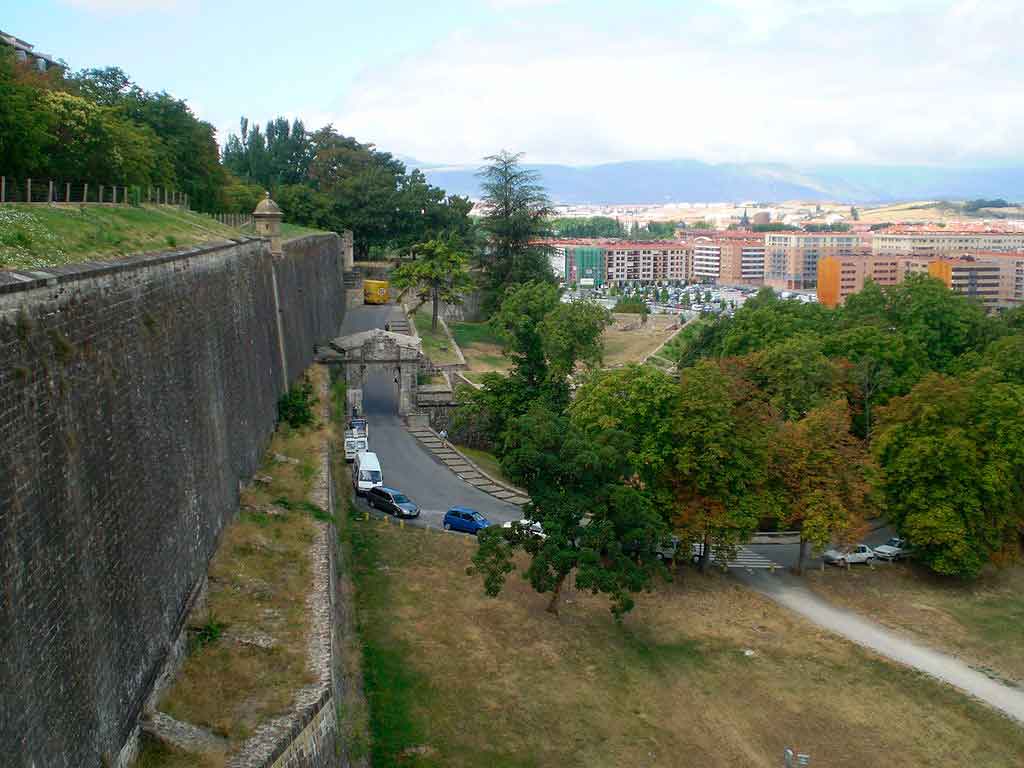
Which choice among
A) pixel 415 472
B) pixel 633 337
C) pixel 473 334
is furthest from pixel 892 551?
pixel 633 337

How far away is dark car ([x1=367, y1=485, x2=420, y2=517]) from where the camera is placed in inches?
1106

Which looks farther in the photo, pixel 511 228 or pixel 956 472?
pixel 511 228

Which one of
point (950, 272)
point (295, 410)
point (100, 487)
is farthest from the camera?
point (950, 272)

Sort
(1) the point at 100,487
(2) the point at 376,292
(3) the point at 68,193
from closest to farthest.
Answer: (1) the point at 100,487, (3) the point at 68,193, (2) the point at 376,292

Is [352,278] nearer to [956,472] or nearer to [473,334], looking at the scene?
[473,334]

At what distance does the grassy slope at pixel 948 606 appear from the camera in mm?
24859

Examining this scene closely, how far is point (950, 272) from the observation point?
104125mm

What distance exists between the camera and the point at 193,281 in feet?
60.9

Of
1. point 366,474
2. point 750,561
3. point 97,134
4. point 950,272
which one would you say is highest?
point 97,134

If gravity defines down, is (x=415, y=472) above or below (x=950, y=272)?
below

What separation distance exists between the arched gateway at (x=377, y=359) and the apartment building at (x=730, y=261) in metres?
138

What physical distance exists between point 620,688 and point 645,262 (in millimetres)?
151324

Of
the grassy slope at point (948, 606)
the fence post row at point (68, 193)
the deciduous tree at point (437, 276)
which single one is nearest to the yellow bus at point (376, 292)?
the deciduous tree at point (437, 276)

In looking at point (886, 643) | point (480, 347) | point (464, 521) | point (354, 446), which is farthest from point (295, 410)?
point (480, 347)
